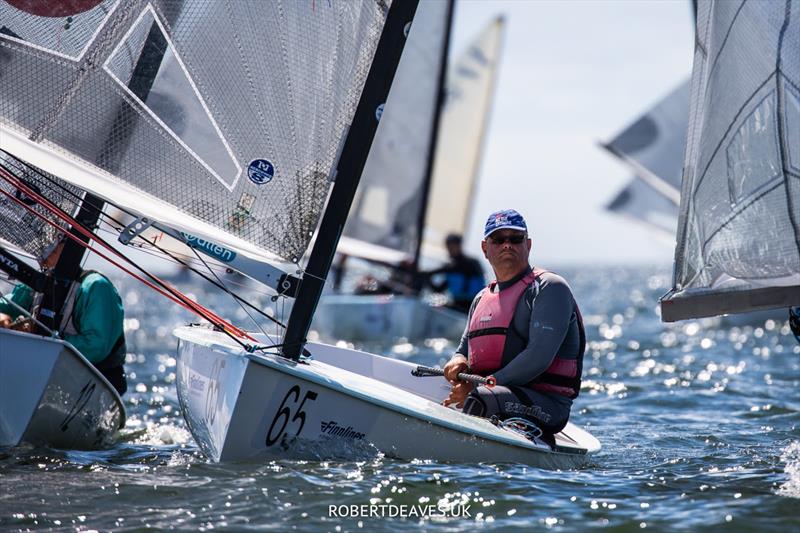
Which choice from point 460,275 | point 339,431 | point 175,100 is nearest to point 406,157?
point 460,275

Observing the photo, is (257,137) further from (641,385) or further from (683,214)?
(641,385)

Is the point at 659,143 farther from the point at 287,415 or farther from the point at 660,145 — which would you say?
the point at 287,415

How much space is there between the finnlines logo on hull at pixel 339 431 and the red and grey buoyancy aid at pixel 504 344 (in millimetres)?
767

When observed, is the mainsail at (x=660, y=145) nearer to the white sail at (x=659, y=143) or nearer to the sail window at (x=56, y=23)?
the white sail at (x=659, y=143)

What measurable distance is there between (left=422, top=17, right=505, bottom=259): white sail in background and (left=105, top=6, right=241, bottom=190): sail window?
40.4 ft

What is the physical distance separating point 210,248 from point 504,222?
1.27 m

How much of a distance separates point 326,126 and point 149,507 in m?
1.70

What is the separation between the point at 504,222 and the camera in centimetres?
469

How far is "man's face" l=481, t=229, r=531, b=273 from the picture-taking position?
4.73 metres

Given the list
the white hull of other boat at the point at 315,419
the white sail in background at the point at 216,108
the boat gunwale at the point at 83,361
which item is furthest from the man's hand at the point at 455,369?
the boat gunwale at the point at 83,361

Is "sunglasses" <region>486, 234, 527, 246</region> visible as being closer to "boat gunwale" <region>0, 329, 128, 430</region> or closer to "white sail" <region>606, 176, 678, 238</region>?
"boat gunwale" <region>0, 329, 128, 430</region>

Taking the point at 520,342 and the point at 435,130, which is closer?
the point at 520,342

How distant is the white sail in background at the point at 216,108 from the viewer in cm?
450

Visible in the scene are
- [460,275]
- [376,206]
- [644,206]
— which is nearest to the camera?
[460,275]
